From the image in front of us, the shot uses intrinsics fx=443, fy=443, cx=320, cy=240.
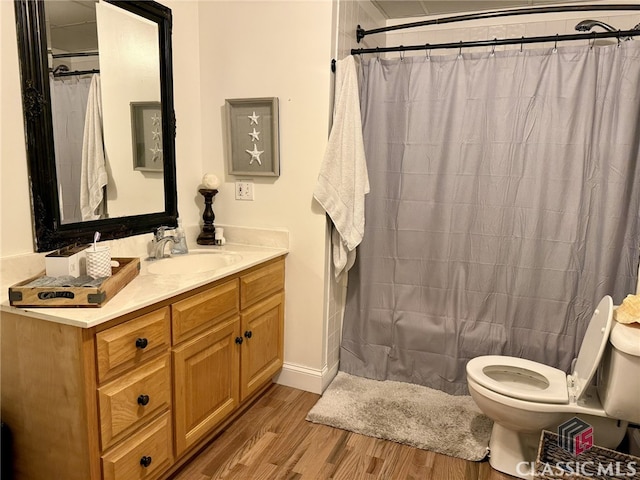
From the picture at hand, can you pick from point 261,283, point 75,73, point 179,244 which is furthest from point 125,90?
point 261,283

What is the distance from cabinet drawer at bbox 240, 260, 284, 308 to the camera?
2.13 meters

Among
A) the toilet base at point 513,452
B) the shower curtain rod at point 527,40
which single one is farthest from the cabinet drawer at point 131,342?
the shower curtain rod at point 527,40

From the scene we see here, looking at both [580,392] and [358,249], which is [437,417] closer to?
[580,392]

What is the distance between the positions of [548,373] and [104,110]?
7.61 feet

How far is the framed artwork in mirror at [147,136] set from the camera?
212 centimetres

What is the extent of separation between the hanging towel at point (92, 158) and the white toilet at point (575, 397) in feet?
5.99

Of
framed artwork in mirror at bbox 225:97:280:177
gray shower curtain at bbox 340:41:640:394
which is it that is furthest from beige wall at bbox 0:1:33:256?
gray shower curtain at bbox 340:41:640:394

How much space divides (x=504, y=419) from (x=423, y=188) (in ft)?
3.98

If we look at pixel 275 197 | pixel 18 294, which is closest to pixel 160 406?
pixel 18 294

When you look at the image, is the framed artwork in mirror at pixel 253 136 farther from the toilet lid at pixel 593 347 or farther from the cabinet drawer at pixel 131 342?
the toilet lid at pixel 593 347

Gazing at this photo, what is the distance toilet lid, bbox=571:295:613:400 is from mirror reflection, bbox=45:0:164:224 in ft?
6.82

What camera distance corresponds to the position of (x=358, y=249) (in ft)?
8.63

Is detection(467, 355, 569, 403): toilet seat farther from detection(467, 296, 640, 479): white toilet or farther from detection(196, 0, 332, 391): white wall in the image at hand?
detection(196, 0, 332, 391): white wall

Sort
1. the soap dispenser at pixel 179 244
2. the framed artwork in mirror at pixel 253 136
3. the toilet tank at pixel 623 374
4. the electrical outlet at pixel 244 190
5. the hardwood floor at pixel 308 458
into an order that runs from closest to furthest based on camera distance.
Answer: the toilet tank at pixel 623 374 → the hardwood floor at pixel 308 458 → the soap dispenser at pixel 179 244 → the framed artwork in mirror at pixel 253 136 → the electrical outlet at pixel 244 190
